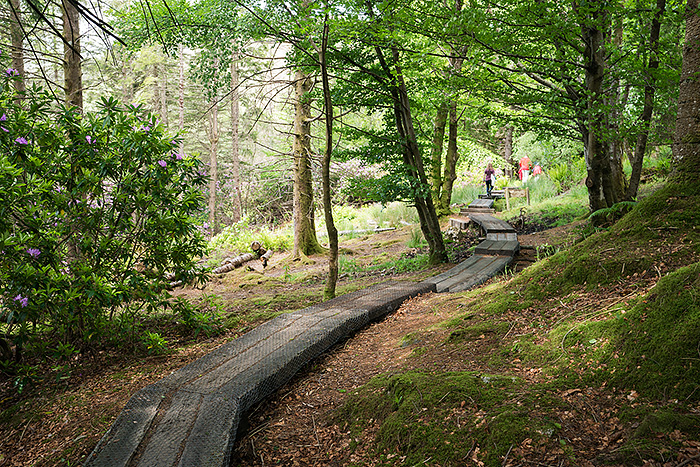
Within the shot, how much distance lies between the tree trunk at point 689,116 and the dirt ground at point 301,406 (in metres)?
1.23

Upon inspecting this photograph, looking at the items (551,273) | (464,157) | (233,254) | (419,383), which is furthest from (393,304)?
(464,157)

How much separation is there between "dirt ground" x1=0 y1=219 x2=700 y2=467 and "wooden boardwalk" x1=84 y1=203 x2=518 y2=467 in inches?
6.4

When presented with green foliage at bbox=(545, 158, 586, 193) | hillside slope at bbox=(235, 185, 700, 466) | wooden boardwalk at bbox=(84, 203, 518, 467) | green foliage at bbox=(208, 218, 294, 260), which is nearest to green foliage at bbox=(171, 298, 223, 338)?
wooden boardwalk at bbox=(84, 203, 518, 467)

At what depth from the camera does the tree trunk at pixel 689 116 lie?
10.2 feet

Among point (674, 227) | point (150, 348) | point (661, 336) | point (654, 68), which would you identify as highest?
point (654, 68)

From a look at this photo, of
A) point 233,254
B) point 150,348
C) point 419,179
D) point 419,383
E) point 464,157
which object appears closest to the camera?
point 419,383

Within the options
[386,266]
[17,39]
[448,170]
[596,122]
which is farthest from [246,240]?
[596,122]

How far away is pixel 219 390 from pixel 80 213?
2124mm

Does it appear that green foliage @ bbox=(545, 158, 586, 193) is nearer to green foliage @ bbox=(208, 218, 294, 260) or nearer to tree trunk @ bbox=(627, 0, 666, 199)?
tree trunk @ bbox=(627, 0, 666, 199)

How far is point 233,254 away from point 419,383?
10.9 m

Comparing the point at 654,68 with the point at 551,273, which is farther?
the point at 654,68

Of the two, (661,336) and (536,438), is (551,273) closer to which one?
(661,336)

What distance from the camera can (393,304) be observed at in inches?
193

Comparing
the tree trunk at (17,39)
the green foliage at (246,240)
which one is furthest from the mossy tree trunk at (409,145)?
the green foliage at (246,240)
